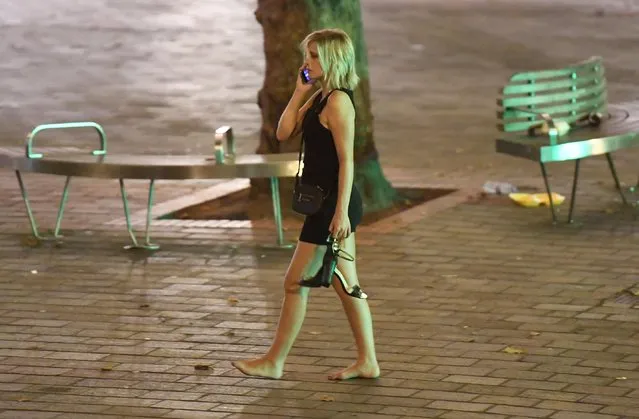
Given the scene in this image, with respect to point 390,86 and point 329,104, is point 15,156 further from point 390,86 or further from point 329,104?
point 390,86

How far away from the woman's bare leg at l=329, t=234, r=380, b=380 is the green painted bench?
328 cm

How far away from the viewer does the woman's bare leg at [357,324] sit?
679cm

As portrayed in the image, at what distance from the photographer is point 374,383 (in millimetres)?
6848

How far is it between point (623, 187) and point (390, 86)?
6.51 metres

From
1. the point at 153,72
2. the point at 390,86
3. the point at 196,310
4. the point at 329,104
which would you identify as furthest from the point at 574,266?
the point at 153,72

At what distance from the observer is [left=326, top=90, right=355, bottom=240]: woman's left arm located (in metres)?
6.54

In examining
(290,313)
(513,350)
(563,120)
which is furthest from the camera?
(563,120)

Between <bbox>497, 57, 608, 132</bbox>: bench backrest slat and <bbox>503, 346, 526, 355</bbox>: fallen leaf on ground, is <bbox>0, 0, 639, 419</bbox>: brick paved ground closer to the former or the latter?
<bbox>503, 346, 526, 355</bbox>: fallen leaf on ground

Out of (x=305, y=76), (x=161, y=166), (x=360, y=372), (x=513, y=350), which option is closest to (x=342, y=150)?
(x=305, y=76)

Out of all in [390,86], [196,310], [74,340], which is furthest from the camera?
[390,86]

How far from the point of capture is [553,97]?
418 inches

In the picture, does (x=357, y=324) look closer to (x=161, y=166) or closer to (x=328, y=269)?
(x=328, y=269)

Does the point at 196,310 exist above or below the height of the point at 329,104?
below

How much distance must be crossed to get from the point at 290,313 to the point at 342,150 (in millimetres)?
830
